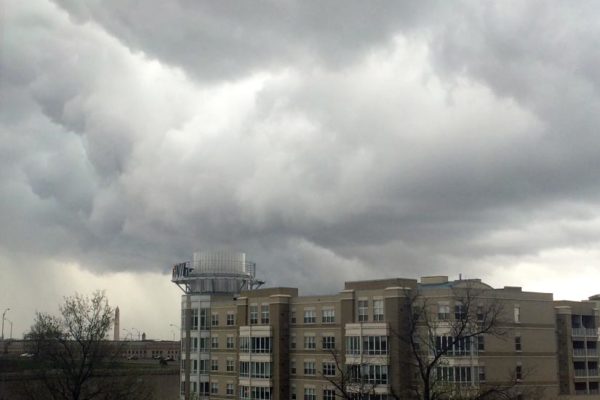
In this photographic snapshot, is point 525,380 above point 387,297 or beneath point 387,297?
beneath

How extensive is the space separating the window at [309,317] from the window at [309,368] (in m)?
4.93

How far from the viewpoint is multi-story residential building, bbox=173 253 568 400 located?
79.5 metres

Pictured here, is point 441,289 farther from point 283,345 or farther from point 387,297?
point 283,345

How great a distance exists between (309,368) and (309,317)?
616 cm

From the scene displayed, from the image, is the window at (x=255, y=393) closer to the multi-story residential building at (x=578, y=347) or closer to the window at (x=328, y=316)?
the window at (x=328, y=316)

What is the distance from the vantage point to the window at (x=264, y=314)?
97438mm

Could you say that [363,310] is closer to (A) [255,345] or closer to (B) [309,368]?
(B) [309,368]

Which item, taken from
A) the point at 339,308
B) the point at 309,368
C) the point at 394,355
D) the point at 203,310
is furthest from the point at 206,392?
the point at 394,355

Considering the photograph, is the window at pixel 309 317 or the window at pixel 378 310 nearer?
the window at pixel 378 310

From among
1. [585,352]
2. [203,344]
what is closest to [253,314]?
[203,344]

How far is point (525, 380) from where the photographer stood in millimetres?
83812

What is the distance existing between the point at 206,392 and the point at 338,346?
86.3 feet

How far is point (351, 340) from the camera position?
282 ft

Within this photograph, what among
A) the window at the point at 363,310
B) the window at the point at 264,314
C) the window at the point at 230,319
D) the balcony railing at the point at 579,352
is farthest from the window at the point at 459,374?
the window at the point at 230,319
